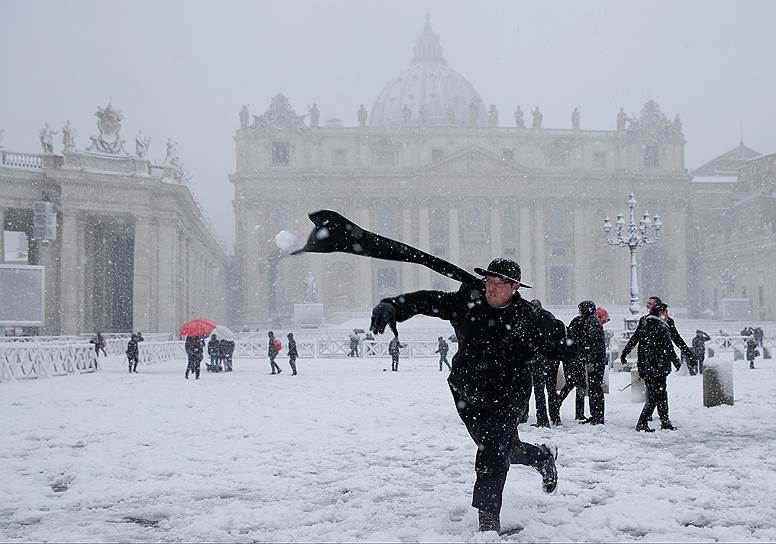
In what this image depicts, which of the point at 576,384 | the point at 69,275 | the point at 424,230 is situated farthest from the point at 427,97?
the point at 576,384

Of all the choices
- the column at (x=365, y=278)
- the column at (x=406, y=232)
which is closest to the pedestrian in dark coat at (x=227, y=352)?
the column at (x=365, y=278)

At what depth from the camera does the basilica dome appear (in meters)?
85.7

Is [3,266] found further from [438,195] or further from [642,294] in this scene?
[642,294]

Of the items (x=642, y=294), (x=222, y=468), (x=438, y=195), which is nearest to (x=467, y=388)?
(x=222, y=468)

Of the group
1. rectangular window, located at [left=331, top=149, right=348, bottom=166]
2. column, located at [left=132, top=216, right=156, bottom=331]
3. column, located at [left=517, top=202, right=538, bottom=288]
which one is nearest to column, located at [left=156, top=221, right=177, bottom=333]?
column, located at [left=132, top=216, right=156, bottom=331]

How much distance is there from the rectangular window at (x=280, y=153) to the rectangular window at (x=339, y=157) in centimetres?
424

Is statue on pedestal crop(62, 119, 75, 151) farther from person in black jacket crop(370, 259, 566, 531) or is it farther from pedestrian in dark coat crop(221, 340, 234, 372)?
person in black jacket crop(370, 259, 566, 531)

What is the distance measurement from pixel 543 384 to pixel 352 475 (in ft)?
11.5

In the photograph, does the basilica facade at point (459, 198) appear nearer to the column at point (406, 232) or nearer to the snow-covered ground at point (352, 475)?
the column at point (406, 232)

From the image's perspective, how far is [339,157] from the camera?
213 feet

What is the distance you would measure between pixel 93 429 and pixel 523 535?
674 centimetres

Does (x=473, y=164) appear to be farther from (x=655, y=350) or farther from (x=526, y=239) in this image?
(x=655, y=350)

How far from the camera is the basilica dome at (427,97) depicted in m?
85.7

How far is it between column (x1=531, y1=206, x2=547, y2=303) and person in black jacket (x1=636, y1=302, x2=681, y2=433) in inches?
2214
